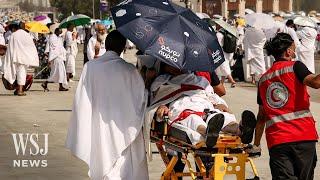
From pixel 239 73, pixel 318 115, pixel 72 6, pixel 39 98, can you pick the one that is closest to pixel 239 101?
pixel 318 115

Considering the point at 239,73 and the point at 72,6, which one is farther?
the point at 72,6

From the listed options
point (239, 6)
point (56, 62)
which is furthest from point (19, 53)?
point (239, 6)

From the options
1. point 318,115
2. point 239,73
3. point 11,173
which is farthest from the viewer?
point 239,73

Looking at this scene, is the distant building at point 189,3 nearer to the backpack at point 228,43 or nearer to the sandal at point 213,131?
the backpack at point 228,43

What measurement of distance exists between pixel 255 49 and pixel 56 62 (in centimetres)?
466

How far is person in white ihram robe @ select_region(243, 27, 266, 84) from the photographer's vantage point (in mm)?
21641

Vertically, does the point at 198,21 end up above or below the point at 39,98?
above

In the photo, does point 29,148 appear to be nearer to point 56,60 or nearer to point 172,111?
point 172,111

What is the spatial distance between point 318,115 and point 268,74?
811 cm

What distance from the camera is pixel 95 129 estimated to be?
748 cm

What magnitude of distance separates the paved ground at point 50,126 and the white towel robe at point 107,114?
207 centimetres

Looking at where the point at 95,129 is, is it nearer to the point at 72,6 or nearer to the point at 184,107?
the point at 184,107

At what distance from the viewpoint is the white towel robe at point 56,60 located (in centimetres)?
2067

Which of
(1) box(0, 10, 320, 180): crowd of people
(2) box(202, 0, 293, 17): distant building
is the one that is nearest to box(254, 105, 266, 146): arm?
(1) box(0, 10, 320, 180): crowd of people
